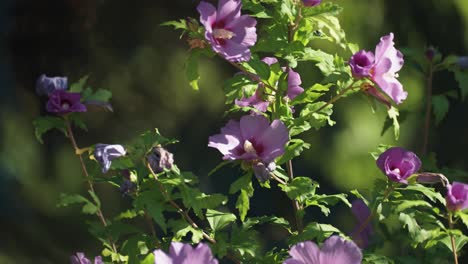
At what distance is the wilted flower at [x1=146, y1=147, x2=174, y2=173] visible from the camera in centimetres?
162

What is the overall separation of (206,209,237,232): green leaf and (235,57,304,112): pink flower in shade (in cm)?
23

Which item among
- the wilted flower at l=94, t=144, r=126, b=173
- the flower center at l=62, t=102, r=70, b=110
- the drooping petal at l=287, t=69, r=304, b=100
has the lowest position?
the flower center at l=62, t=102, r=70, b=110

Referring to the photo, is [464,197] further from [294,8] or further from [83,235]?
[83,235]

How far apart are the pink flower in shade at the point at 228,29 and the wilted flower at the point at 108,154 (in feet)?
0.83

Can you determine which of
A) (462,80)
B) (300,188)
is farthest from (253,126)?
(462,80)

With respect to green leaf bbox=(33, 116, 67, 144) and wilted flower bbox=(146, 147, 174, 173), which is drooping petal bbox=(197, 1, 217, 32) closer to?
wilted flower bbox=(146, 147, 174, 173)

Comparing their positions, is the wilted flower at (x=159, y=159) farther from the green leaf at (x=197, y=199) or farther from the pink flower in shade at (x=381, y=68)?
the pink flower in shade at (x=381, y=68)

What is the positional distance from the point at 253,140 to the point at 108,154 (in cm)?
26

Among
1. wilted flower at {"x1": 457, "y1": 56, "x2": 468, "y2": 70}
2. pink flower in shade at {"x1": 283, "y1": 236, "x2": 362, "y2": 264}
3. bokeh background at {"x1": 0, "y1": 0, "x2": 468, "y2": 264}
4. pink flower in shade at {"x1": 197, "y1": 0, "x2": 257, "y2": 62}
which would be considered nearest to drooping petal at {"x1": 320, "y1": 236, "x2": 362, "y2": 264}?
pink flower in shade at {"x1": 283, "y1": 236, "x2": 362, "y2": 264}

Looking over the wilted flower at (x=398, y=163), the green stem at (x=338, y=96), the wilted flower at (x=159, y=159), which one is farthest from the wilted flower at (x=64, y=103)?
the wilted flower at (x=398, y=163)

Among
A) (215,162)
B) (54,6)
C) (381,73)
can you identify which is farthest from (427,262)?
(54,6)

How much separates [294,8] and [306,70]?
1.45 metres

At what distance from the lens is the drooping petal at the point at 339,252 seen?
1.44 m

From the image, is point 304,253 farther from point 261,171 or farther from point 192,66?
point 192,66
